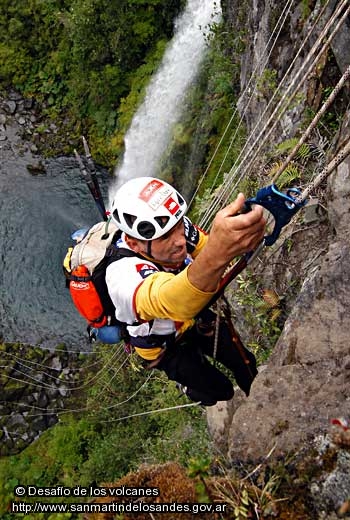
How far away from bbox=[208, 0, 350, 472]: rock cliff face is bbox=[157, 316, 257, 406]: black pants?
0.58 feet

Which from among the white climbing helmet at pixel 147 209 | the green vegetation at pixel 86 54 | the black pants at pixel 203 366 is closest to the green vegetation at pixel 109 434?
the black pants at pixel 203 366

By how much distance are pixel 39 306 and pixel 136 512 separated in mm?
12293

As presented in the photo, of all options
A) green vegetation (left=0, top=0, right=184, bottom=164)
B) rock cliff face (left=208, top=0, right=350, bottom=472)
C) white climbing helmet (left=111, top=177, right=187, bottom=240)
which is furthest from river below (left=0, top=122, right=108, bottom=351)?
white climbing helmet (left=111, top=177, right=187, bottom=240)

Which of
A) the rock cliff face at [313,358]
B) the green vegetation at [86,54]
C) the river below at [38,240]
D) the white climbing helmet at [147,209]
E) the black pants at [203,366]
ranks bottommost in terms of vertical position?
the river below at [38,240]

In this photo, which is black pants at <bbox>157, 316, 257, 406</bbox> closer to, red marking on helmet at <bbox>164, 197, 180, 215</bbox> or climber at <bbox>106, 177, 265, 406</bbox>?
climber at <bbox>106, 177, 265, 406</bbox>

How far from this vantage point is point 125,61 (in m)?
15.3

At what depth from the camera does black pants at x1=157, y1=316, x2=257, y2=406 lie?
375 centimetres

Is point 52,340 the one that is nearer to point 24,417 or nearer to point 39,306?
point 39,306

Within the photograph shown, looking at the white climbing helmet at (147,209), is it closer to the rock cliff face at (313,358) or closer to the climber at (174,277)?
the climber at (174,277)

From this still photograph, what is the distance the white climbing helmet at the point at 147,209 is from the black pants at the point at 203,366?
3.36 feet

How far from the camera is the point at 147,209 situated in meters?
2.84

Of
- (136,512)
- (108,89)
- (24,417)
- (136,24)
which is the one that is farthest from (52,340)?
(136,512)

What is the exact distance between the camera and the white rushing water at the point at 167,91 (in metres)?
13.0

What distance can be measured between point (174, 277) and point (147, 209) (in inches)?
32.1
